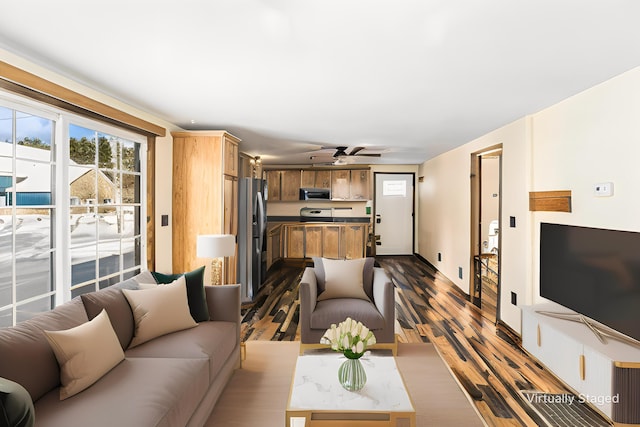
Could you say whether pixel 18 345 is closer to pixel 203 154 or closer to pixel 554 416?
pixel 203 154

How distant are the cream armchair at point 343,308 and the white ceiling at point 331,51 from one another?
1.77m

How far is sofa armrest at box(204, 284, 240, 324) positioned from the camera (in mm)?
2973

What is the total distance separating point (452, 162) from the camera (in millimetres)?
6098

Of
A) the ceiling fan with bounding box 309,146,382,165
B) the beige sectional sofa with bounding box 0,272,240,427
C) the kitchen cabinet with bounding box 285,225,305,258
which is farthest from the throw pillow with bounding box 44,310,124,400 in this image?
the kitchen cabinet with bounding box 285,225,305,258

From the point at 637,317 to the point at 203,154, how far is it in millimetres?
4288

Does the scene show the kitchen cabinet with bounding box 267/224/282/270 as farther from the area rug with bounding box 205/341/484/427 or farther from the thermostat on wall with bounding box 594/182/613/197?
the thermostat on wall with bounding box 594/182/613/197

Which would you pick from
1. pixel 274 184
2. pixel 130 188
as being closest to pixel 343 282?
pixel 130 188

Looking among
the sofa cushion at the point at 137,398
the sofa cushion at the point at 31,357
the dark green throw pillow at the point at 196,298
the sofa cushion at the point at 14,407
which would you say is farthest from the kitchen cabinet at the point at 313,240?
the sofa cushion at the point at 14,407

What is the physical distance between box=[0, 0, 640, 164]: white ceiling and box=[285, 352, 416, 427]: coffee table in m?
2.04

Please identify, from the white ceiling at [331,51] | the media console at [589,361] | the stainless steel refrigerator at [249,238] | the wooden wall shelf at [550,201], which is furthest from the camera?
the stainless steel refrigerator at [249,238]

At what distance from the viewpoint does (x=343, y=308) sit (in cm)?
335

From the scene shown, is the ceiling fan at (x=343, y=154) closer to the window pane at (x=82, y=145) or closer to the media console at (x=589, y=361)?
the window pane at (x=82, y=145)

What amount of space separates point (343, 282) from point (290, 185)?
4.91 m

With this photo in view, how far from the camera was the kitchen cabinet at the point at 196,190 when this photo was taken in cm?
429
